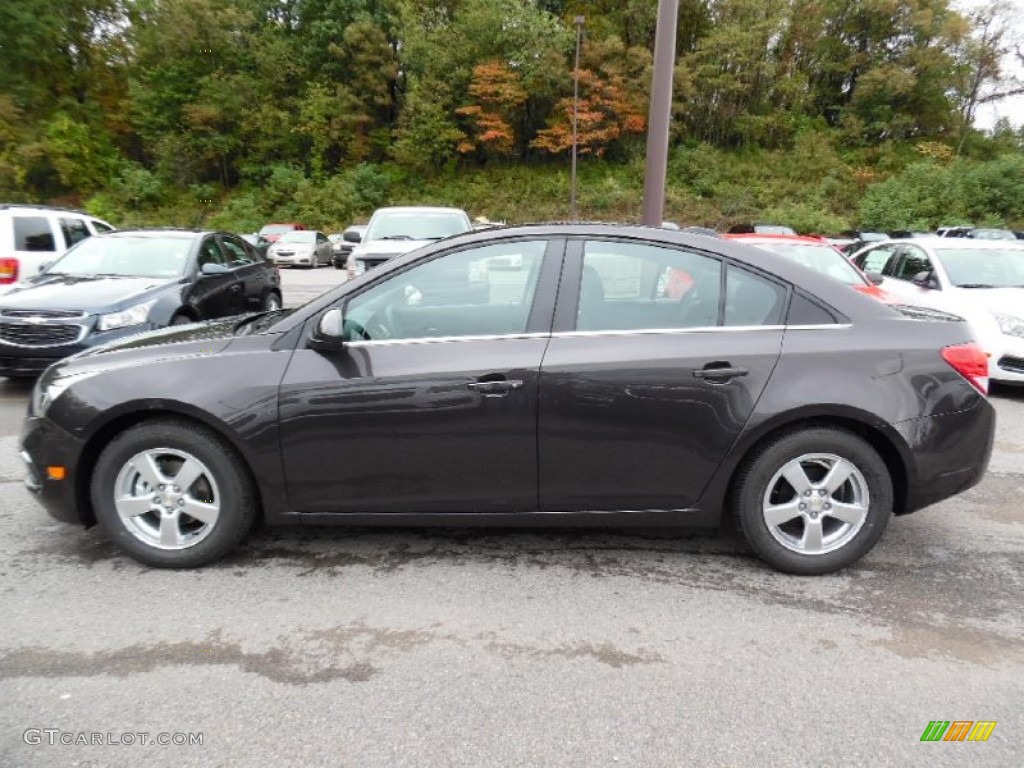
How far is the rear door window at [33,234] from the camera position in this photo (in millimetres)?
8328

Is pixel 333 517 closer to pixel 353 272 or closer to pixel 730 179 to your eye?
pixel 353 272

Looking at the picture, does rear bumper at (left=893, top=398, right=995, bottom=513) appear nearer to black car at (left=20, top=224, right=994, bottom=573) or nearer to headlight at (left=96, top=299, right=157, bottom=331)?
black car at (left=20, top=224, right=994, bottom=573)

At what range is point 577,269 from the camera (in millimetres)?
3213

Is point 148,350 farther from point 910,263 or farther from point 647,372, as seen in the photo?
point 910,263

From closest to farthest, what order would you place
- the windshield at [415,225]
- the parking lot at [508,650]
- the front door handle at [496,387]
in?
the parking lot at [508,650], the front door handle at [496,387], the windshield at [415,225]

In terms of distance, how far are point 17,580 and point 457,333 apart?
2.37m

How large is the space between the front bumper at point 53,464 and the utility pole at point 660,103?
21.5ft

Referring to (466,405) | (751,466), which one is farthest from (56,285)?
(751,466)

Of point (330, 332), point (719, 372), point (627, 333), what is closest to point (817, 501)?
point (719, 372)

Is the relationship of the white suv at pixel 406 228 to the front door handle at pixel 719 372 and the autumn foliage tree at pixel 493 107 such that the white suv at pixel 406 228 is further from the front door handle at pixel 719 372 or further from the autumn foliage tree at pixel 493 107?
the autumn foliage tree at pixel 493 107

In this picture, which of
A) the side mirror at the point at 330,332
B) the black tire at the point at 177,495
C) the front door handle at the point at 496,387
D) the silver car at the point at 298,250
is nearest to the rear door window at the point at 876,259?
the front door handle at the point at 496,387

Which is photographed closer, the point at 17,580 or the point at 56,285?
the point at 17,580

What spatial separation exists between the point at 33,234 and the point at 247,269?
2661mm

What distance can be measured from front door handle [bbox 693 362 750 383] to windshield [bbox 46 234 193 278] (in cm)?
603
